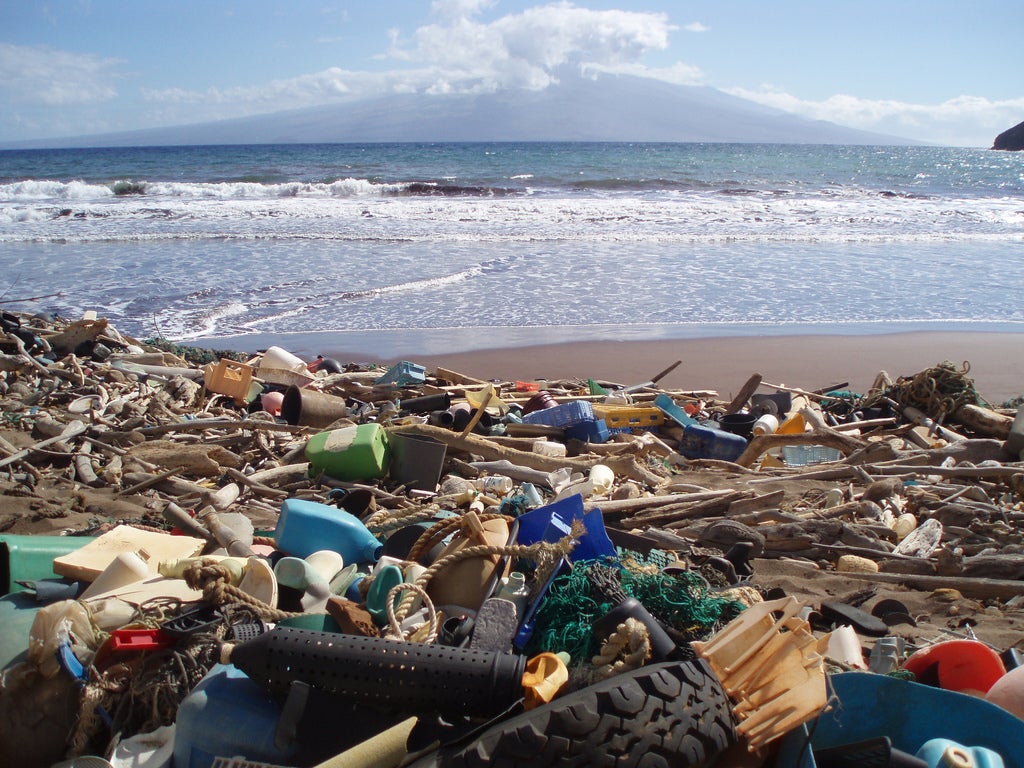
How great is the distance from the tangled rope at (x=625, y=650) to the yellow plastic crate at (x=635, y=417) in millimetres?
4242

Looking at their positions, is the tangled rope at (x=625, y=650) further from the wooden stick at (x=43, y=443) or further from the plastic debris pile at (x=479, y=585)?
the wooden stick at (x=43, y=443)

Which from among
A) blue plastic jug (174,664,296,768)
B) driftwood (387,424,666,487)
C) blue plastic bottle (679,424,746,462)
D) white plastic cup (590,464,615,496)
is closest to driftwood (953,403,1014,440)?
blue plastic bottle (679,424,746,462)

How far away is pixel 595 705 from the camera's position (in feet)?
6.58

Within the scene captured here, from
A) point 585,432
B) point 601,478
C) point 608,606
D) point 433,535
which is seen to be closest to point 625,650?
point 608,606

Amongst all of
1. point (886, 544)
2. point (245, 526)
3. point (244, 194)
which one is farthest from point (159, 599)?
point (244, 194)

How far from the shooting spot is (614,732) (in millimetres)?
1960

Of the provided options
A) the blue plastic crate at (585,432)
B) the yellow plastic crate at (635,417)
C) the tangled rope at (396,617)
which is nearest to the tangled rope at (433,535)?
the tangled rope at (396,617)

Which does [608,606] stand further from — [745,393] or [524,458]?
[745,393]

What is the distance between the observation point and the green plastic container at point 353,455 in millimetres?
5008

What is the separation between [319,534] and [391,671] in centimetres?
133

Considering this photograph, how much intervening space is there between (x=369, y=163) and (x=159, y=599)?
4441 centimetres

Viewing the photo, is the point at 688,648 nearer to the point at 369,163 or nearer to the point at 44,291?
the point at 44,291

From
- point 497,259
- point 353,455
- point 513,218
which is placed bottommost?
point 353,455

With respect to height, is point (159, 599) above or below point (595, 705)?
below
